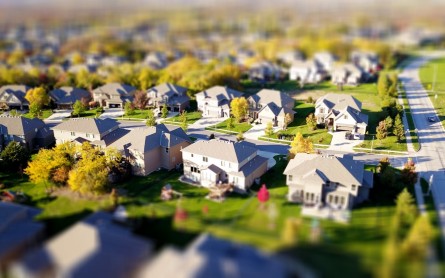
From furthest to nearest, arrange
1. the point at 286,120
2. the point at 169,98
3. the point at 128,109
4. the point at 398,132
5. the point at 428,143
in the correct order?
1. the point at 169,98
2. the point at 128,109
3. the point at 286,120
4. the point at 398,132
5. the point at 428,143

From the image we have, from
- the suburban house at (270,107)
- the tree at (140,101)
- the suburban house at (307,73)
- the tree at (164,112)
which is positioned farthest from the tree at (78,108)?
the suburban house at (307,73)

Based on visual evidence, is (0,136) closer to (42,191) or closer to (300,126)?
(42,191)

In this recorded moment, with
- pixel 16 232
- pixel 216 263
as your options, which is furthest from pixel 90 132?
pixel 216 263

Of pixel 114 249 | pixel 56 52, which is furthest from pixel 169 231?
pixel 56 52

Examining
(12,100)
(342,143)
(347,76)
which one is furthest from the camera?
(347,76)

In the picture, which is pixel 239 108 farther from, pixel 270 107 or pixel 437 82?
pixel 437 82

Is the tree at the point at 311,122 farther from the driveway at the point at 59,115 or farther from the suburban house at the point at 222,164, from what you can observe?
the driveway at the point at 59,115
